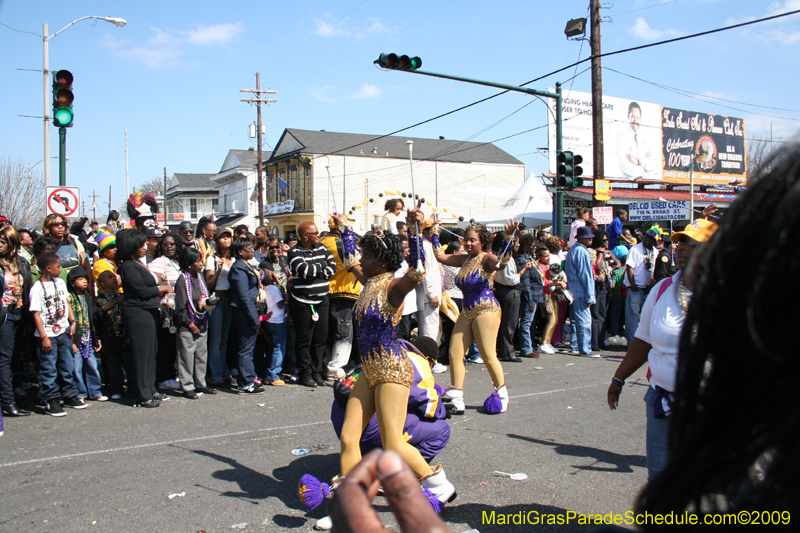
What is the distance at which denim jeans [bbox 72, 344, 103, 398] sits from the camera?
22.5ft

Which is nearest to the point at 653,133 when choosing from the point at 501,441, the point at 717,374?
the point at 501,441

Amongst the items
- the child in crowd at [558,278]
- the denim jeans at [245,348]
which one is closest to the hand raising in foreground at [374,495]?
the denim jeans at [245,348]

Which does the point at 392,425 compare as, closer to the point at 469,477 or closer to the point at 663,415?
the point at 469,477

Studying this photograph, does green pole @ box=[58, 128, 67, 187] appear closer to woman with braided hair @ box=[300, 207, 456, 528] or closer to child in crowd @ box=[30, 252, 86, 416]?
child in crowd @ box=[30, 252, 86, 416]

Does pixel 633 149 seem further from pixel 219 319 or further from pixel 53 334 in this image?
pixel 53 334

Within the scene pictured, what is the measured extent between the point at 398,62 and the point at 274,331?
20.2 feet

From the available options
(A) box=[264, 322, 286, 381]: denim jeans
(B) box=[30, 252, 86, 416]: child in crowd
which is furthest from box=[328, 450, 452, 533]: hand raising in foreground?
(A) box=[264, 322, 286, 381]: denim jeans

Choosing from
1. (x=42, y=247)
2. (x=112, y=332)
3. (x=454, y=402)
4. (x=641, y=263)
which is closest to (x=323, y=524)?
(x=454, y=402)

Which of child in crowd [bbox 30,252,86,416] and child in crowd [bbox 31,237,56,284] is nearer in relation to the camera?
child in crowd [bbox 30,252,86,416]

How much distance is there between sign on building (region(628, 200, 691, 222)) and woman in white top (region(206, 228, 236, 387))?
1145 centimetres

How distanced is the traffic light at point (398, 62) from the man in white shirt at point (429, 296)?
431 centimetres

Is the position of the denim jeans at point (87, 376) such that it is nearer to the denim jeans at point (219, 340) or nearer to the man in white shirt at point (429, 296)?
the denim jeans at point (219, 340)

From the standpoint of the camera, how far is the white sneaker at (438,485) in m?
3.91

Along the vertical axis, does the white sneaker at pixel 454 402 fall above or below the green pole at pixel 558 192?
below
